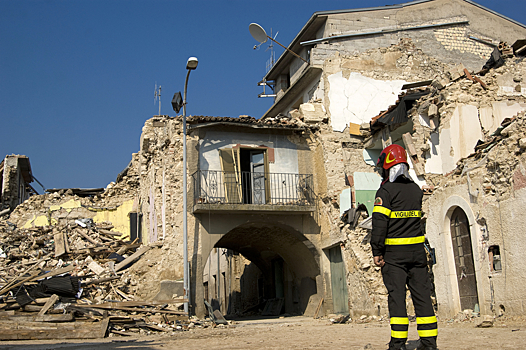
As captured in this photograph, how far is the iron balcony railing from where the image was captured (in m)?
16.5

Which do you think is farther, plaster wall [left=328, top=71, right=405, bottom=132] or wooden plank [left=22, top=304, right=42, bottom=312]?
plaster wall [left=328, top=71, right=405, bottom=132]

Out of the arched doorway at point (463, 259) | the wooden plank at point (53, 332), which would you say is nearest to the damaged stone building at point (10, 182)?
the wooden plank at point (53, 332)

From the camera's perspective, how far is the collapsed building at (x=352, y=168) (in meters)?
10.1

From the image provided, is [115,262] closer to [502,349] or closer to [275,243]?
[275,243]

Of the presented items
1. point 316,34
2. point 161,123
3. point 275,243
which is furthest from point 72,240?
point 316,34

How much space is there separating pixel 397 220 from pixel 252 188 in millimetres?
11887

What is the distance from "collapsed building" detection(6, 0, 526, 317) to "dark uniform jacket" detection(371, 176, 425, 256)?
4.14m

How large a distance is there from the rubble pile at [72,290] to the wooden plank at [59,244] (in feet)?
0.11

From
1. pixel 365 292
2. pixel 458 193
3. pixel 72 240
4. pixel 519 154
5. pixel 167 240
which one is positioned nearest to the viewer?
pixel 519 154

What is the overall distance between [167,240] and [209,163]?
3.00 m

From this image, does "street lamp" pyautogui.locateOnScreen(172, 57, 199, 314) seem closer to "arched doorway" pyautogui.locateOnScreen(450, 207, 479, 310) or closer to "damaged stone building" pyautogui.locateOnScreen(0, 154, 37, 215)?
"arched doorway" pyautogui.locateOnScreen(450, 207, 479, 310)

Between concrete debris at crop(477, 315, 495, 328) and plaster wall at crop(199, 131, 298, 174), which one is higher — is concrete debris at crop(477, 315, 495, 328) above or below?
below

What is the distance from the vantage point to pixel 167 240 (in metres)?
16.0

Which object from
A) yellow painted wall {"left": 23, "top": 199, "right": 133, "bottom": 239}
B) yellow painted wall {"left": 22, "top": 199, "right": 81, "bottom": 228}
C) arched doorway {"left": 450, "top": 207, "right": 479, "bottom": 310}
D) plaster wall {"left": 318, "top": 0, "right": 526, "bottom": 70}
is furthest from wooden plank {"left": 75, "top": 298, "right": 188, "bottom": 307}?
yellow painted wall {"left": 22, "top": 199, "right": 81, "bottom": 228}
